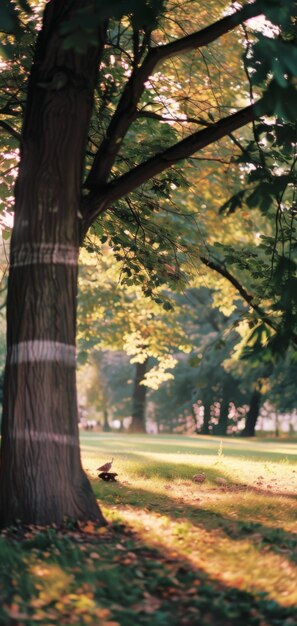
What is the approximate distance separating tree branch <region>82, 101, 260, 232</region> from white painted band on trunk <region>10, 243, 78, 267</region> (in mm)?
701

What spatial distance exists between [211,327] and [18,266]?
134 feet

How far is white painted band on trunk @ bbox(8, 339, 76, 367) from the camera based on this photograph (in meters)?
6.88

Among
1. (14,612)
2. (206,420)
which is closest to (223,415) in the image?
(206,420)

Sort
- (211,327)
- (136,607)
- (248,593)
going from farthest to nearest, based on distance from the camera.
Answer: (211,327) < (248,593) < (136,607)

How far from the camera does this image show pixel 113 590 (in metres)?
5.28

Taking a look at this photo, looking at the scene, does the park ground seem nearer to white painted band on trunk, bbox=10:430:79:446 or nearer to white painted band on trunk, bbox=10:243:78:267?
white painted band on trunk, bbox=10:430:79:446

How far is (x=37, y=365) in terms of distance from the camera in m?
6.87

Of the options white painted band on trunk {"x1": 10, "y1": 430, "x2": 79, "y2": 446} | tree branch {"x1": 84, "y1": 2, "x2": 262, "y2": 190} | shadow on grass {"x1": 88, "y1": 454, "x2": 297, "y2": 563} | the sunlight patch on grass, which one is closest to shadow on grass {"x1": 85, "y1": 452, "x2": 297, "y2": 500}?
shadow on grass {"x1": 88, "y1": 454, "x2": 297, "y2": 563}

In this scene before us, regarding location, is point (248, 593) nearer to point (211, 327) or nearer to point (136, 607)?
point (136, 607)

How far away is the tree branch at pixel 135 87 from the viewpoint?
24.6ft

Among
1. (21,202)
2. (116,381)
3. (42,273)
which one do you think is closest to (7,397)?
(42,273)

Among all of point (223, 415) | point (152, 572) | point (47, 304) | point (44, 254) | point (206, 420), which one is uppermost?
point (223, 415)

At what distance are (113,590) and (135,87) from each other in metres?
4.55

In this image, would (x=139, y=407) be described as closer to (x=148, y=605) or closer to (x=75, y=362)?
(x=75, y=362)
